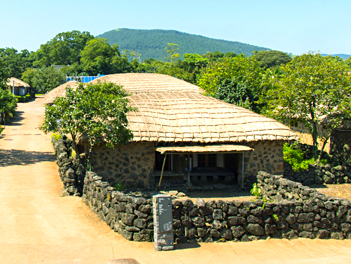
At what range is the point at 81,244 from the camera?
10.1 meters

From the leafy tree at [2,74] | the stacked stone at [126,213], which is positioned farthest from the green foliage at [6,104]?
the stacked stone at [126,213]

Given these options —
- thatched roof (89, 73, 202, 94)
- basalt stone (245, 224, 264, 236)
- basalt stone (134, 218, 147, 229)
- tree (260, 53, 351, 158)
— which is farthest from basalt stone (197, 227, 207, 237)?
tree (260, 53, 351, 158)

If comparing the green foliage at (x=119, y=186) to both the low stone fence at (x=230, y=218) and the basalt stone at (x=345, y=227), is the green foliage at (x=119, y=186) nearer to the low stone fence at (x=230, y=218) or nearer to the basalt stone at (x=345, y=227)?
the low stone fence at (x=230, y=218)

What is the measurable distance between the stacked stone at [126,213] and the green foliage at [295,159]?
35.8ft

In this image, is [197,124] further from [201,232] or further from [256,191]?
[201,232]

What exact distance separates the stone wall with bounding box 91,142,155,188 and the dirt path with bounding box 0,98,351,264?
217 cm

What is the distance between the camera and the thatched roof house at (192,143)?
52.4 ft

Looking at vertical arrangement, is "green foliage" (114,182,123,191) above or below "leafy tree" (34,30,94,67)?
below

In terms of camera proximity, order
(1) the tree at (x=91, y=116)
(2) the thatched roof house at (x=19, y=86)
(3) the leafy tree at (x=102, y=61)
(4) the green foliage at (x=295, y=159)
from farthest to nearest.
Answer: (3) the leafy tree at (x=102, y=61)
(2) the thatched roof house at (x=19, y=86)
(4) the green foliage at (x=295, y=159)
(1) the tree at (x=91, y=116)

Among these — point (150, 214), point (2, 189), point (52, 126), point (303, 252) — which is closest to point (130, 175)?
point (52, 126)

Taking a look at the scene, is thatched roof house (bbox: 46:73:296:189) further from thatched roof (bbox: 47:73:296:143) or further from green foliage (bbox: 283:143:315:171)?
green foliage (bbox: 283:143:315:171)

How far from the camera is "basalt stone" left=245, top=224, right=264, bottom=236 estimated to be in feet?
36.0

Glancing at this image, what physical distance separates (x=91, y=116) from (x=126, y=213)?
5246mm

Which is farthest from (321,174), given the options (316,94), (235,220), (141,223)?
(141,223)
